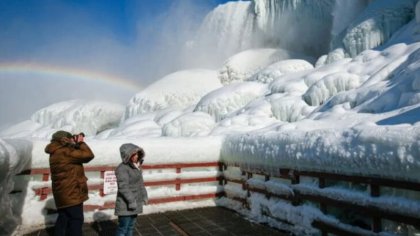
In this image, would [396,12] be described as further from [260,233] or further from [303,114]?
[260,233]

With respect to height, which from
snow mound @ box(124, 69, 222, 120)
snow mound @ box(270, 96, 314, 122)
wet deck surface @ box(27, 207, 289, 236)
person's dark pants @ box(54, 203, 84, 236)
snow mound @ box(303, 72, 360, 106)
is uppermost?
snow mound @ box(124, 69, 222, 120)

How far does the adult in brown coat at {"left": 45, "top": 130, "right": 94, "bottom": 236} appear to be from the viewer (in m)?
4.90

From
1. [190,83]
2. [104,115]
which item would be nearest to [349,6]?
[190,83]

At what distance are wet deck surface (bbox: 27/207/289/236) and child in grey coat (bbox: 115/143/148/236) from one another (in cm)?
150

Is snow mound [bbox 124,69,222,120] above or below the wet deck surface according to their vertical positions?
above

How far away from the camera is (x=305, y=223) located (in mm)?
5730

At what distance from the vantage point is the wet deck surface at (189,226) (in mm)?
6328

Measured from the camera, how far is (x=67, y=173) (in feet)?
16.3

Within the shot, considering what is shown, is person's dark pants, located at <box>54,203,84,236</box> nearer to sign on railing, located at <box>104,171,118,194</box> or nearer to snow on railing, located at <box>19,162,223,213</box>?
sign on railing, located at <box>104,171,118,194</box>

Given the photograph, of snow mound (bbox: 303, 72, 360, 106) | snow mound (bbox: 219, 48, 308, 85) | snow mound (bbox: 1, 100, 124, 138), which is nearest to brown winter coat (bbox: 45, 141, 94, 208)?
snow mound (bbox: 303, 72, 360, 106)

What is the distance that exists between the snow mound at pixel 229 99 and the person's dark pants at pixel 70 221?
1730 cm

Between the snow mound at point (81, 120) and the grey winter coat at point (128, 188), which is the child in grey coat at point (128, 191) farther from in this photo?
the snow mound at point (81, 120)

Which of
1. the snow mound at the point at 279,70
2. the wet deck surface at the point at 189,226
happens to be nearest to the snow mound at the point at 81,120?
the snow mound at the point at 279,70

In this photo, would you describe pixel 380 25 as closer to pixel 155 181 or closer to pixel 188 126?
pixel 188 126
